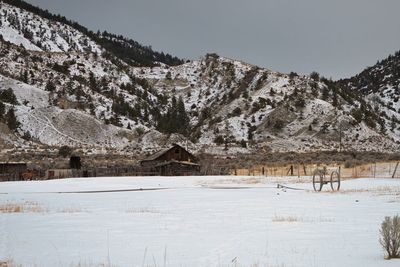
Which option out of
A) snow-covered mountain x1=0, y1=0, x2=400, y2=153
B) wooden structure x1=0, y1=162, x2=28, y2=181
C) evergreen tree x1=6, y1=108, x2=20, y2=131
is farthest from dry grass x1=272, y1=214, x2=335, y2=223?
evergreen tree x1=6, y1=108, x2=20, y2=131

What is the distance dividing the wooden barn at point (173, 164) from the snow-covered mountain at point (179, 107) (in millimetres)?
21587

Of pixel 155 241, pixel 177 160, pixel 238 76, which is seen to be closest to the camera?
pixel 155 241

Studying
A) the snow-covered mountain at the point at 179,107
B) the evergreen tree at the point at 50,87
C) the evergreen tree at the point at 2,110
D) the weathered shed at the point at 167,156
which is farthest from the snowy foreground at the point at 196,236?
the evergreen tree at the point at 50,87

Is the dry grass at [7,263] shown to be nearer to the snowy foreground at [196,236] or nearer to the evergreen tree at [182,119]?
the snowy foreground at [196,236]

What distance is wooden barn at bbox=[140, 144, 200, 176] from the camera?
172ft

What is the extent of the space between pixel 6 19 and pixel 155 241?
142699mm

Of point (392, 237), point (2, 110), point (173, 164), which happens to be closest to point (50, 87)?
point (2, 110)

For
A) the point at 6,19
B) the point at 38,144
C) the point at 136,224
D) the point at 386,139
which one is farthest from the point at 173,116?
the point at 136,224

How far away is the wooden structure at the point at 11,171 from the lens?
43562 mm

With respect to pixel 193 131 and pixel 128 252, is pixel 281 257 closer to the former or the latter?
pixel 128 252

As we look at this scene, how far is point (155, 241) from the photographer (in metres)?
10.4

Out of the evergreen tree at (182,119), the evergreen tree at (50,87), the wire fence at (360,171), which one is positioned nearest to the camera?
the wire fence at (360,171)

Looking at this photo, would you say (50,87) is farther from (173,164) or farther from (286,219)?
(286,219)

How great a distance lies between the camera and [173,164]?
54.2m
